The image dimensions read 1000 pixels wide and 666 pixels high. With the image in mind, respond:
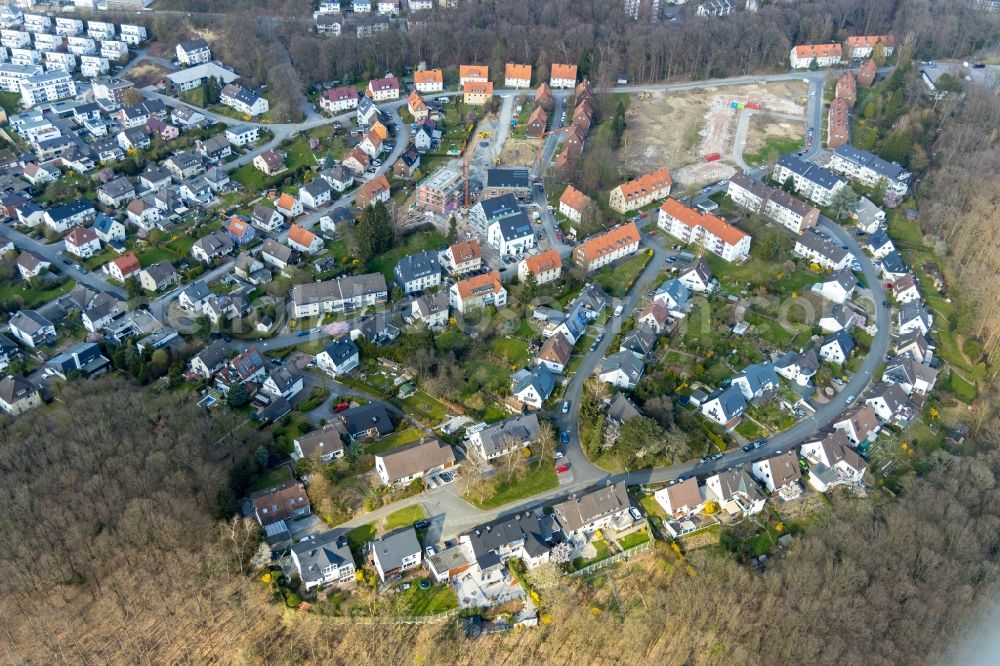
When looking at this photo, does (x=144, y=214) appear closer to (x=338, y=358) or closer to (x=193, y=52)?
(x=338, y=358)

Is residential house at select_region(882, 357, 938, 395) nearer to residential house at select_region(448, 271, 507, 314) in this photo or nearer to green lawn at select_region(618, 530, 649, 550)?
green lawn at select_region(618, 530, 649, 550)

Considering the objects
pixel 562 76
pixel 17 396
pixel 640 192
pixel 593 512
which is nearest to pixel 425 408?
pixel 593 512

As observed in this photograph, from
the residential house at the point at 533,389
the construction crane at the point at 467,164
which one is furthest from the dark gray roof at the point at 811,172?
the residential house at the point at 533,389

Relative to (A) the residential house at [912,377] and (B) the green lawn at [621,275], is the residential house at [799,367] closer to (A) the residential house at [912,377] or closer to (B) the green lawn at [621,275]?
(A) the residential house at [912,377]

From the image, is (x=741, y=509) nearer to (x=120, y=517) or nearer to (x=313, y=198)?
(x=120, y=517)

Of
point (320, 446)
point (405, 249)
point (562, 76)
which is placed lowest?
point (320, 446)

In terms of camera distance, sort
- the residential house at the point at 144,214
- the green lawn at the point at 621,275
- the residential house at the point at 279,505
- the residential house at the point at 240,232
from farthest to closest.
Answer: the residential house at the point at 144,214 < the residential house at the point at 240,232 < the green lawn at the point at 621,275 < the residential house at the point at 279,505

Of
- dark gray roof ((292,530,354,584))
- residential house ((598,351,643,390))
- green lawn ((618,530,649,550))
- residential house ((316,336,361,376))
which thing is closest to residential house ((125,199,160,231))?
residential house ((316,336,361,376))
